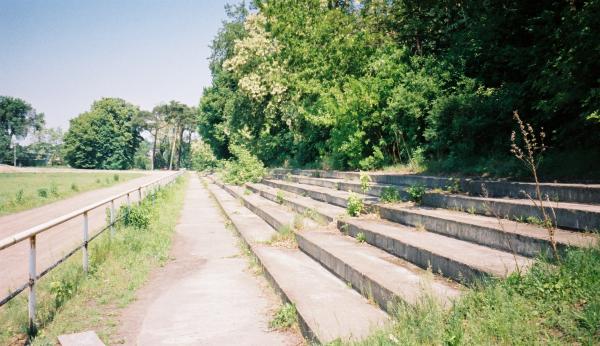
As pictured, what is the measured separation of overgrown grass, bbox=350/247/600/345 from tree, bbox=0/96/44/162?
150116 millimetres

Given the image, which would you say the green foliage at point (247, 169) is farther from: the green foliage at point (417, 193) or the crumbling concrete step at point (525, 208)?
the crumbling concrete step at point (525, 208)

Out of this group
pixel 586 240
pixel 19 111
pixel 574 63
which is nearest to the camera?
pixel 586 240

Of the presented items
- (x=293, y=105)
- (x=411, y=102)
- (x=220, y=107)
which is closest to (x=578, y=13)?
(x=411, y=102)

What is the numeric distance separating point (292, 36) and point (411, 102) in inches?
407

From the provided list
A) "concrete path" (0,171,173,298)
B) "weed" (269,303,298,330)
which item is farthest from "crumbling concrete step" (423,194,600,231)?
"concrete path" (0,171,173,298)

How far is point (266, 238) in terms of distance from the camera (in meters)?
7.79

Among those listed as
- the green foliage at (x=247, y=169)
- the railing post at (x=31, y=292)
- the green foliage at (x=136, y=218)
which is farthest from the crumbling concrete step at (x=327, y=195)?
the green foliage at (x=247, y=169)

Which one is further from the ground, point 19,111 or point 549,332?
point 19,111

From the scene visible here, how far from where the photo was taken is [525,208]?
14.8 ft

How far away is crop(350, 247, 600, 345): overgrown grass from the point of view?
7.72 feet

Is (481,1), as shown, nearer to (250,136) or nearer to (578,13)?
(578,13)

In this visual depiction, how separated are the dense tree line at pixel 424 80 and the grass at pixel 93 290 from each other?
6.37 meters

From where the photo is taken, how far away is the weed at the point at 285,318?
394 centimetres

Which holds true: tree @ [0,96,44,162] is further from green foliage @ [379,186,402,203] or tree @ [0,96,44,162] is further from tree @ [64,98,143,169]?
green foliage @ [379,186,402,203]
